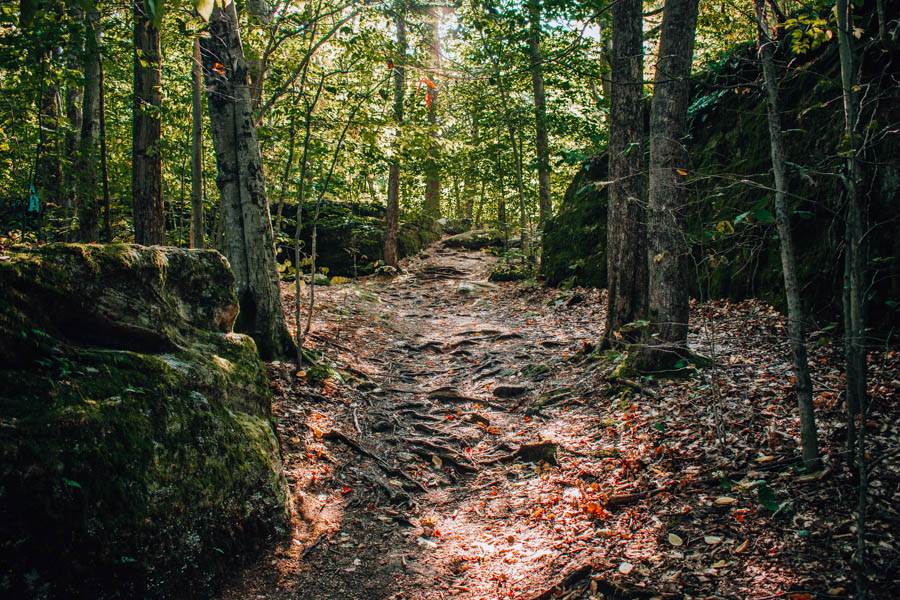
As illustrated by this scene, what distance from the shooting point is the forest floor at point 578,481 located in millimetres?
2818

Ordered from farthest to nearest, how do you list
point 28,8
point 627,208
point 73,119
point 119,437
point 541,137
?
point 541,137
point 73,119
point 627,208
point 119,437
point 28,8

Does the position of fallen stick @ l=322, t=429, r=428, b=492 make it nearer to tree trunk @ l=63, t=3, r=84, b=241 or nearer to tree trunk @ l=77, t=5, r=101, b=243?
tree trunk @ l=63, t=3, r=84, b=241

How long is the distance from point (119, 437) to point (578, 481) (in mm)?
3369

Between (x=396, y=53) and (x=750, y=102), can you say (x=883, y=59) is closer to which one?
(x=750, y=102)

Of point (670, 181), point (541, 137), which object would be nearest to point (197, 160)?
point (670, 181)

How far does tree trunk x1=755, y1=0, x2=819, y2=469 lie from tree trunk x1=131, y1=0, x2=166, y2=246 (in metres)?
7.19

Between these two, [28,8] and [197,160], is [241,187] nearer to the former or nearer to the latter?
[197,160]

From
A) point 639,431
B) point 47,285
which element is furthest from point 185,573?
point 639,431

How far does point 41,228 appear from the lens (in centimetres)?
800

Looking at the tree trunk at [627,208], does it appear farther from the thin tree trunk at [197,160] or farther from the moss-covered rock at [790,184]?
the thin tree trunk at [197,160]

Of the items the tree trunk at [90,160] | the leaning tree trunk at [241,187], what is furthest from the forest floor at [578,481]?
the tree trunk at [90,160]

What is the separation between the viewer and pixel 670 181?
202 inches

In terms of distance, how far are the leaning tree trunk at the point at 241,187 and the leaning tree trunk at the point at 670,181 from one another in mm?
4744

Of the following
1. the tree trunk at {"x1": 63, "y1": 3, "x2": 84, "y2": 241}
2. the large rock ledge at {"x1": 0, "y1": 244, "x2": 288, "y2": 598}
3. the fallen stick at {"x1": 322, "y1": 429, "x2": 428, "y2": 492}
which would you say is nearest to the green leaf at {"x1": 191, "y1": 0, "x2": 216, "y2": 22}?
the large rock ledge at {"x1": 0, "y1": 244, "x2": 288, "y2": 598}
